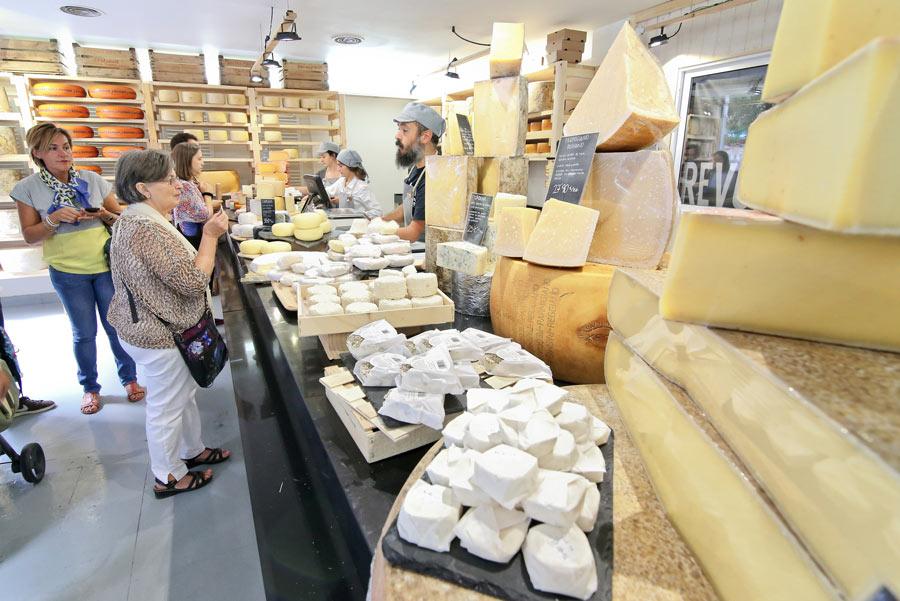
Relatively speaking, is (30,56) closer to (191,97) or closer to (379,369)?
(191,97)

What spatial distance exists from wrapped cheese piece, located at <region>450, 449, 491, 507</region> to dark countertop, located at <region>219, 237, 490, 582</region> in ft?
0.72

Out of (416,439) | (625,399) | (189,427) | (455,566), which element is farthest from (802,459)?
(189,427)

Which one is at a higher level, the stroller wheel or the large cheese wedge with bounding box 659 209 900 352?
the large cheese wedge with bounding box 659 209 900 352

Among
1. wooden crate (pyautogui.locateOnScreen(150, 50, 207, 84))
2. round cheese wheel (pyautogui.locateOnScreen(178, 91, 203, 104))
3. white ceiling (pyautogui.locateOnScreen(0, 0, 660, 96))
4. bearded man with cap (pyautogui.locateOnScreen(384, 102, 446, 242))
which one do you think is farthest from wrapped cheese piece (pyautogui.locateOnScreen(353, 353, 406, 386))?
wooden crate (pyautogui.locateOnScreen(150, 50, 207, 84))

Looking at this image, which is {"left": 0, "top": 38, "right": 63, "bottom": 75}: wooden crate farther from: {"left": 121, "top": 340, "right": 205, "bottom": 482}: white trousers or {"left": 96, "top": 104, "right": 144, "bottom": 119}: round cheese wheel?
{"left": 121, "top": 340, "right": 205, "bottom": 482}: white trousers

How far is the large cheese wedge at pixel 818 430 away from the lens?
0.35 m

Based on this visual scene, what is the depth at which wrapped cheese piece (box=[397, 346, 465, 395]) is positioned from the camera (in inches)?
37.7

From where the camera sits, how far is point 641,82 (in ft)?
4.00

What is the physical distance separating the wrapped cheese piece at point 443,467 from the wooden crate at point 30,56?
7.69m

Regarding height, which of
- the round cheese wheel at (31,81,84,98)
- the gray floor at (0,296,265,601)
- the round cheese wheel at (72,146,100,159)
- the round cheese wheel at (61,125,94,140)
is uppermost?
the round cheese wheel at (31,81,84,98)

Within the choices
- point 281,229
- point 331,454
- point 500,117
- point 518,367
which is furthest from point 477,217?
point 281,229

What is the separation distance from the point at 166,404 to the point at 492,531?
78.3 inches

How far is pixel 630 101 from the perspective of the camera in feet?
3.88

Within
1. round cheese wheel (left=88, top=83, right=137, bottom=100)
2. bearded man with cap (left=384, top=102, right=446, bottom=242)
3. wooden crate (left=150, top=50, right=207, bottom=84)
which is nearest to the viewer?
bearded man with cap (left=384, top=102, right=446, bottom=242)
